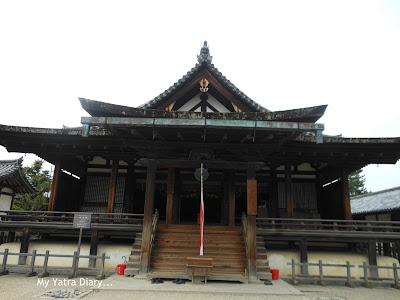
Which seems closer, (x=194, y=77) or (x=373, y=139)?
(x=373, y=139)

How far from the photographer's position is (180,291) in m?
8.14

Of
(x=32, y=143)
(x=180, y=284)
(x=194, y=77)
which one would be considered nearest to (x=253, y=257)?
(x=180, y=284)

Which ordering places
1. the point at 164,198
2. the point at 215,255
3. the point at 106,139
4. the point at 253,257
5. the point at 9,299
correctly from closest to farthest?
the point at 9,299, the point at 253,257, the point at 215,255, the point at 106,139, the point at 164,198

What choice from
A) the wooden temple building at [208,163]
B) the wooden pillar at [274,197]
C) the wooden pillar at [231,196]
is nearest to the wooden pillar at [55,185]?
the wooden temple building at [208,163]

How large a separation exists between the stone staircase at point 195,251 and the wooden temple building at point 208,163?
0.04 meters

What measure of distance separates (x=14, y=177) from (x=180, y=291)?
1910 centimetres

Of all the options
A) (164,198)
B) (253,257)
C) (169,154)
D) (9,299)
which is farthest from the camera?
(164,198)

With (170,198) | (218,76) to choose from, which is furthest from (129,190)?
(218,76)

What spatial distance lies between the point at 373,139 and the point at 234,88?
6.43 metres

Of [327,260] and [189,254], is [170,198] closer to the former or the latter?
[189,254]

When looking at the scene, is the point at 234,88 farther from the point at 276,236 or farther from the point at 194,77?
the point at 276,236

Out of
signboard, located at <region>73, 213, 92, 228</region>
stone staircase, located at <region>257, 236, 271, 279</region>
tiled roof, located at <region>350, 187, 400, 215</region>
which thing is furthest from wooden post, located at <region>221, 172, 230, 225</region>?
tiled roof, located at <region>350, 187, 400, 215</region>

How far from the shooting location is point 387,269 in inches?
471

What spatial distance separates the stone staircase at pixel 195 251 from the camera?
9.54 m
